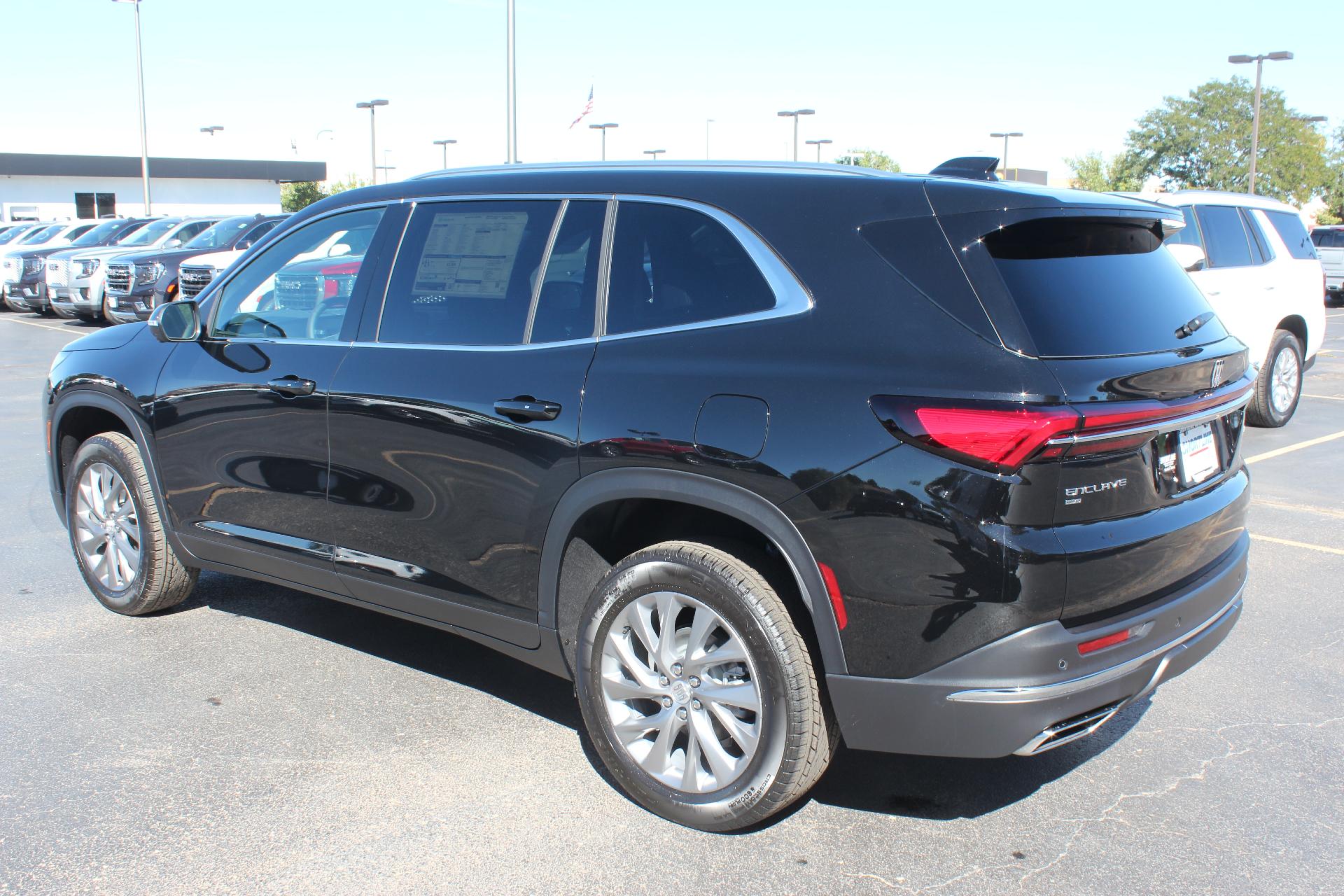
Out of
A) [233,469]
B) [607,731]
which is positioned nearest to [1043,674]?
[607,731]

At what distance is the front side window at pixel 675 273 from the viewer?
330 cm

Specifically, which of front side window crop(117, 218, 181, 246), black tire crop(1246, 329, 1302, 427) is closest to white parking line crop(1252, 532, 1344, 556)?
black tire crop(1246, 329, 1302, 427)

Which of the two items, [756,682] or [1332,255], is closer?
[756,682]

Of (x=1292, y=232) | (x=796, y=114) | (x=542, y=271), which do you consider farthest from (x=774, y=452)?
(x=796, y=114)

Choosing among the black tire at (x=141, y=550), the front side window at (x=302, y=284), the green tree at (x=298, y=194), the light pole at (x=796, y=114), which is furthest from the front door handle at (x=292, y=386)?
the green tree at (x=298, y=194)

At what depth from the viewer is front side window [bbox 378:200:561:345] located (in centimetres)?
377

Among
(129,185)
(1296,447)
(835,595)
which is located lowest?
(1296,447)

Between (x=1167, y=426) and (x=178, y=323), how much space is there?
11.9 ft

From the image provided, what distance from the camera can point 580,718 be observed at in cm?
415

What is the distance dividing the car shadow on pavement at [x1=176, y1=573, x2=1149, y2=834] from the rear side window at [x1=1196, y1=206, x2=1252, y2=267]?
6.44 metres

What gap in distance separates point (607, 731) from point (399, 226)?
1.90 m

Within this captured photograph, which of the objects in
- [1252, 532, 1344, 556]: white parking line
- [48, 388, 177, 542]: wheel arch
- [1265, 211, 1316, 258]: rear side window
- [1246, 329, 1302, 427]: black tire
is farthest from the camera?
[1265, 211, 1316, 258]: rear side window

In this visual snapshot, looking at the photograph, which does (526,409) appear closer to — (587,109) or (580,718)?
(580,718)

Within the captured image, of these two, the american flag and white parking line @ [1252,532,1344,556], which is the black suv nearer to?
white parking line @ [1252,532,1344,556]
